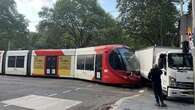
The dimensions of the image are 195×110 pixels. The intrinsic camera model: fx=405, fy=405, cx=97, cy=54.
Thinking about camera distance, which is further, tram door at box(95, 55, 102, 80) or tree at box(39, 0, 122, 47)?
tree at box(39, 0, 122, 47)

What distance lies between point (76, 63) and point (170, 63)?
15.4 m

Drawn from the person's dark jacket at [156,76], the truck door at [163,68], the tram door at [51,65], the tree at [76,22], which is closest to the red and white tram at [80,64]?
the tram door at [51,65]

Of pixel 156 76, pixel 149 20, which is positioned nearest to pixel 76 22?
pixel 149 20

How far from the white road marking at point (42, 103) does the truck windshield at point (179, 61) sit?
441 centimetres

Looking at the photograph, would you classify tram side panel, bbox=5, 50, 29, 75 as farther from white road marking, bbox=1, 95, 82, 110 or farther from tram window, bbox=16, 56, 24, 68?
white road marking, bbox=1, 95, 82, 110

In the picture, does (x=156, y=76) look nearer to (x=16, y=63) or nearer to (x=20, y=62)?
(x=20, y=62)

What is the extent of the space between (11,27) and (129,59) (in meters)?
56.7

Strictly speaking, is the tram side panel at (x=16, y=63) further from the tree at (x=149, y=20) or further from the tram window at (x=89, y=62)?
the tree at (x=149, y=20)

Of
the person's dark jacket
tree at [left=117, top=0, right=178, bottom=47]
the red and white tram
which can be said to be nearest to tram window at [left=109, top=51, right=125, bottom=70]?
the red and white tram

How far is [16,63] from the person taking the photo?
38.8m

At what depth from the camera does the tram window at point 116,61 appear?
84.7ft

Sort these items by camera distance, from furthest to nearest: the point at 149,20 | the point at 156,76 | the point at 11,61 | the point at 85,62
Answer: the point at 149,20
the point at 11,61
the point at 85,62
the point at 156,76

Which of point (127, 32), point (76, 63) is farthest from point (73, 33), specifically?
point (76, 63)

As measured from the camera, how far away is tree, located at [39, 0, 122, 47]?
70.6m
